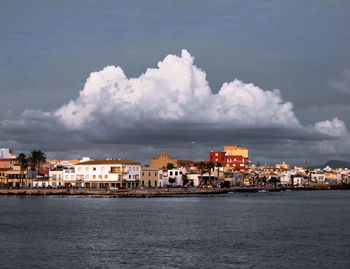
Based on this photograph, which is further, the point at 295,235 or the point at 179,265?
the point at 295,235

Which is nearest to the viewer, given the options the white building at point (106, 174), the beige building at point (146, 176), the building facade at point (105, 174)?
the white building at point (106, 174)

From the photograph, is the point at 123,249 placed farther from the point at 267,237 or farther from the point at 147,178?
the point at 147,178

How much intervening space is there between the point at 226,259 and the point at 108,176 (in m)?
135

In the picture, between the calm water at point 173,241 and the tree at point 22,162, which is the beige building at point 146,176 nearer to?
the tree at point 22,162

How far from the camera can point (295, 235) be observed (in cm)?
6738

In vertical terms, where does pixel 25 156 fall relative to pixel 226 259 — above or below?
above

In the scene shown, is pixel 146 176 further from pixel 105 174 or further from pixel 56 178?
pixel 56 178

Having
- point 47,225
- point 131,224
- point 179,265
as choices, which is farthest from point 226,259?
point 47,225

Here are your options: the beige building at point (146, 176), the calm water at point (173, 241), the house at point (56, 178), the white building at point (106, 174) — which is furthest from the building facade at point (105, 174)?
the calm water at point (173, 241)

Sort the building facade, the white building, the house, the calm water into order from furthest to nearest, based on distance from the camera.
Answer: the house
the building facade
the white building
the calm water

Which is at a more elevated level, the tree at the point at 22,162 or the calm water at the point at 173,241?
the tree at the point at 22,162

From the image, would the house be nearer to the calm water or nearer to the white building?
the white building

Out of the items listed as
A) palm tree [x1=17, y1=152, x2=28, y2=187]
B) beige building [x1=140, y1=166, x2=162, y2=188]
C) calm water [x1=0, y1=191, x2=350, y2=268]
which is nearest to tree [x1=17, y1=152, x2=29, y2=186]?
palm tree [x1=17, y1=152, x2=28, y2=187]

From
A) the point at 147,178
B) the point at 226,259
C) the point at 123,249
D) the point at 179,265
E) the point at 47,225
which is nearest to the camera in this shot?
the point at 179,265
